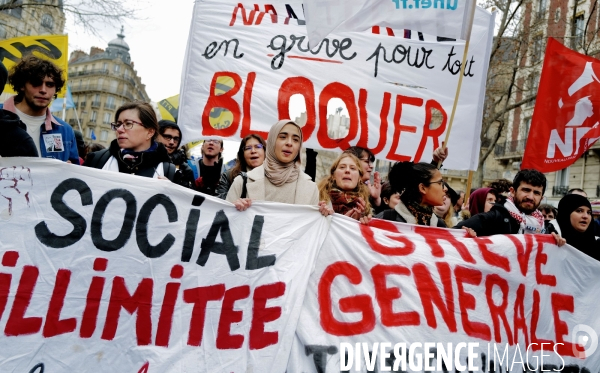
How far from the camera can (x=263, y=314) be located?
2.81 meters

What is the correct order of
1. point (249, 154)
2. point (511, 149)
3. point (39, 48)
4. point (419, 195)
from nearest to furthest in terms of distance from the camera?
point (419, 195), point (249, 154), point (39, 48), point (511, 149)

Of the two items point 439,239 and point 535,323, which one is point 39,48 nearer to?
point 439,239

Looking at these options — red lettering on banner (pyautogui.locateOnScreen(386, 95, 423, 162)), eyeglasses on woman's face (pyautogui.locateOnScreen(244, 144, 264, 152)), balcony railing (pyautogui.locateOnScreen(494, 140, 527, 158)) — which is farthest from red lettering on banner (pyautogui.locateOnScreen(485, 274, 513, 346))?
balcony railing (pyautogui.locateOnScreen(494, 140, 527, 158))

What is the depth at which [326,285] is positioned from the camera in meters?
2.99

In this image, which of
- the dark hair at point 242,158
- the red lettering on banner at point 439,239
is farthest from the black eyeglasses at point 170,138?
the red lettering on banner at point 439,239

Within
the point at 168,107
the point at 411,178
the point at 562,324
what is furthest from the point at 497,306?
the point at 168,107

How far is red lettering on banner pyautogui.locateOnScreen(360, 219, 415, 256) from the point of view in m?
3.18

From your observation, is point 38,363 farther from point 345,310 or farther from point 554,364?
point 554,364

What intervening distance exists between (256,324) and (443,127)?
282 cm

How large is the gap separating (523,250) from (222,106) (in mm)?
2710

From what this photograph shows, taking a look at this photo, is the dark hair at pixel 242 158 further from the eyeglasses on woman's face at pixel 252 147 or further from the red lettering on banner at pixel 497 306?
the red lettering on banner at pixel 497 306

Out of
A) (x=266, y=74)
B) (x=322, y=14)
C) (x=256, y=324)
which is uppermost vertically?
(x=322, y=14)

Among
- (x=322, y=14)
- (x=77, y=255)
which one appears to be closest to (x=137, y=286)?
(x=77, y=255)

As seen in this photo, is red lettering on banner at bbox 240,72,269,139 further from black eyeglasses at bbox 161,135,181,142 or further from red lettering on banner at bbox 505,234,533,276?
red lettering on banner at bbox 505,234,533,276
